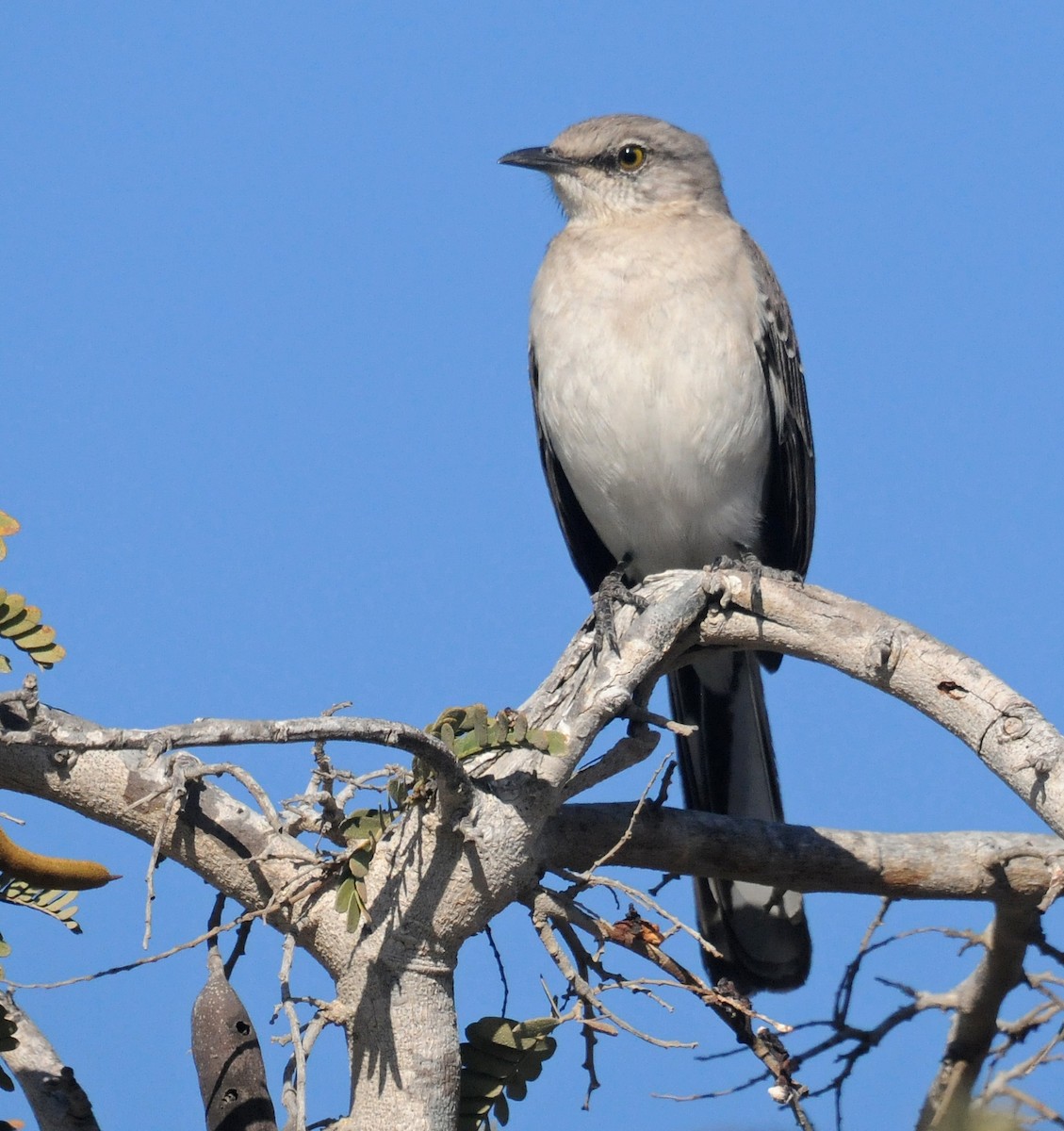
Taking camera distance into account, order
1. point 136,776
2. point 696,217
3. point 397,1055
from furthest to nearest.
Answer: point 696,217 → point 136,776 → point 397,1055

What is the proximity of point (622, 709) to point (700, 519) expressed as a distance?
2224 mm

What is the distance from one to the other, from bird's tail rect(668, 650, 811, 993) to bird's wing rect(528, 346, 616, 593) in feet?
2.52

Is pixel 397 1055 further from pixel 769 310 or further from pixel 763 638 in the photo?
pixel 769 310

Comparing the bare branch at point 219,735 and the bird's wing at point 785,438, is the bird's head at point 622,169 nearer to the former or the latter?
the bird's wing at point 785,438

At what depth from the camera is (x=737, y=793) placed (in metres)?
5.38

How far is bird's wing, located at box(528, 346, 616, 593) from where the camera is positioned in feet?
20.1

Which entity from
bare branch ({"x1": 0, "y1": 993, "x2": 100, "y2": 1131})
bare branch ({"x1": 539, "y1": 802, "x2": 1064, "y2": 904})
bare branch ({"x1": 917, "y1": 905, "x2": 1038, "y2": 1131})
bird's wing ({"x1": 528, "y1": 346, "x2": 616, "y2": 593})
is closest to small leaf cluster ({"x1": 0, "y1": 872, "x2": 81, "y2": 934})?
bare branch ({"x1": 0, "y1": 993, "x2": 100, "y2": 1131})

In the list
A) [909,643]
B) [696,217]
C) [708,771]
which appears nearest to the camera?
[909,643]

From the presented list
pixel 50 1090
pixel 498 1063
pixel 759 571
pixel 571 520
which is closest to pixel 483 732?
pixel 498 1063

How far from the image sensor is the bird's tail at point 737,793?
189 inches

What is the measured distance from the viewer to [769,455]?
5699mm

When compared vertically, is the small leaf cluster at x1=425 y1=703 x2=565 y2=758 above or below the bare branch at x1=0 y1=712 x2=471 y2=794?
above

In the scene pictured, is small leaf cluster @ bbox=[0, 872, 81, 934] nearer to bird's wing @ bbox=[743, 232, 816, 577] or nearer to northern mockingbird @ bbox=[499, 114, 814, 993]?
northern mockingbird @ bbox=[499, 114, 814, 993]

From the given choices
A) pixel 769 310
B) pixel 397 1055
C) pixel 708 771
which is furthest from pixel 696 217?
pixel 397 1055
